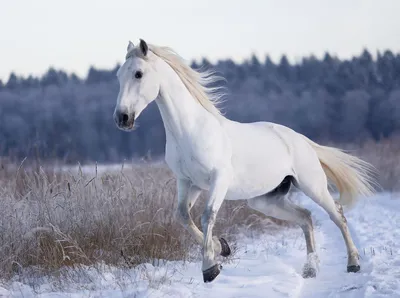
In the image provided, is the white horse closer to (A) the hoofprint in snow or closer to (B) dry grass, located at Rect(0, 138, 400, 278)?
(A) the hoofprint in snow

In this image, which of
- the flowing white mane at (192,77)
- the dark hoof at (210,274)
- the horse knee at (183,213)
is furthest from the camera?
the horse knee at (183,213)

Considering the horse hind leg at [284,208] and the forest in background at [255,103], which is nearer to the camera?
the horse hind leg at [284,208]

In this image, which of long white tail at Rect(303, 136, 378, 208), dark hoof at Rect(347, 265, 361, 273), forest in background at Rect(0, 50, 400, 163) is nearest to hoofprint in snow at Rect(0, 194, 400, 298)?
dark hoof at Rect(347, 265, 361, 273)

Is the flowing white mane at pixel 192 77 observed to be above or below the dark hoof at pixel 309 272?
above

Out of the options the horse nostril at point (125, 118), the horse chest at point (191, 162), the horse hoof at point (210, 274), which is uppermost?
the horse nostril at point (125, 118)

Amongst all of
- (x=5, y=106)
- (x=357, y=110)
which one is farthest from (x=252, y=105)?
(x=5, y=106)

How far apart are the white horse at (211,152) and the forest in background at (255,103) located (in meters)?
35.0

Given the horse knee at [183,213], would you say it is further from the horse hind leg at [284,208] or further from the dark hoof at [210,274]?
the horse hind leg at [284,208]

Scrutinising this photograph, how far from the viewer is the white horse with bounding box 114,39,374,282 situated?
472cm

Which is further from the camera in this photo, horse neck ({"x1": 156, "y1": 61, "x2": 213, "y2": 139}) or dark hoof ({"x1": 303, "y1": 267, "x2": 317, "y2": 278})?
dark hoof ({"x1": 303, "y1": 267, "x2": 317, "y2": 278})

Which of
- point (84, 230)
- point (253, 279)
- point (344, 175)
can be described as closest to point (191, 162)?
point (253, 279)

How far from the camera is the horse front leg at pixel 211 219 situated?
15.4ft

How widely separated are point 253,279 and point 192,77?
1795 millimetres

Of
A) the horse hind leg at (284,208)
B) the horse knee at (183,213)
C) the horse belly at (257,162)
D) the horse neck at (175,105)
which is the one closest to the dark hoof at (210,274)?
the horse knee at (183,213)
